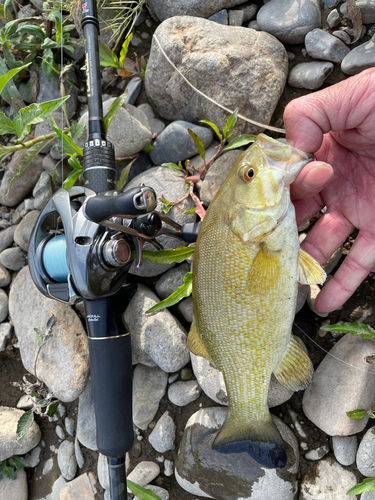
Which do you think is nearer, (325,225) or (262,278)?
(262,278)

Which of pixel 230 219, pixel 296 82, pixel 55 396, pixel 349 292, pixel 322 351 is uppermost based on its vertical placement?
pixel 296 82

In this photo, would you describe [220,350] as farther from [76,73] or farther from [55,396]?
[76,73]

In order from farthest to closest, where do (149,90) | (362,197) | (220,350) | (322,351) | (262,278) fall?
(149,90) → (322,351) → (362,197) → (220,350) → (262,278)

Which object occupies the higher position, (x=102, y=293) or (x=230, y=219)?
(x=230, y=219)

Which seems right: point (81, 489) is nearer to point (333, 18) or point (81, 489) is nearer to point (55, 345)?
point (55, 345)

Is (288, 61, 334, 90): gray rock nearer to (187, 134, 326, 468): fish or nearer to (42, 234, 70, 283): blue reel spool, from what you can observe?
(187, 134, 326, 468): fish

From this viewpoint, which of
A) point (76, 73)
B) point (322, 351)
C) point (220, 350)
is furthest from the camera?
point (76, 73)

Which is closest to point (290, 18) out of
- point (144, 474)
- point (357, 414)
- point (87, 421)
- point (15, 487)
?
point (357, 414)

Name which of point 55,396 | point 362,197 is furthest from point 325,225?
point 55,396
